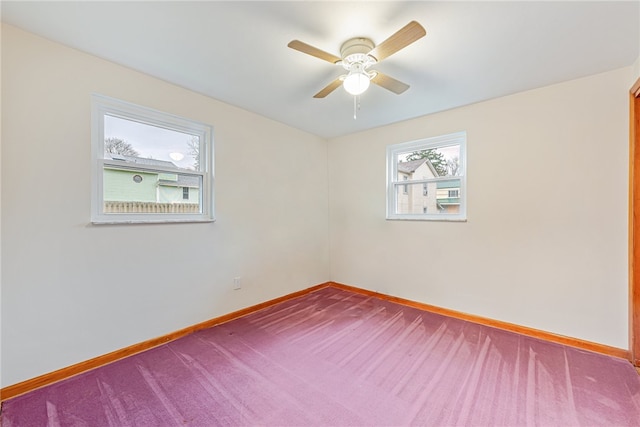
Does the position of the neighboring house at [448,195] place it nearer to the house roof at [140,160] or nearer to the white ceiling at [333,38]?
the white ceiling at [333,38]

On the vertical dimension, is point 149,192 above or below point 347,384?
above

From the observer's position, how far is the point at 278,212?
3.35 m

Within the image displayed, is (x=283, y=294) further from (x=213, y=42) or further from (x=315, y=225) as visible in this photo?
(x=213, y=42)

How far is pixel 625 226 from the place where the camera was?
207 cm

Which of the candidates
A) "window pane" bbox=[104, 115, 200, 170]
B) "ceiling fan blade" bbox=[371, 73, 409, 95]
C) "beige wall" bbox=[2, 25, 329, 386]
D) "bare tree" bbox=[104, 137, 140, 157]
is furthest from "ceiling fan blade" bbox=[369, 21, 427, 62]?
"bare tree" bbox=[104, 137, 140, 157]

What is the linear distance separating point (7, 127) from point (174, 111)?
3.51 feet

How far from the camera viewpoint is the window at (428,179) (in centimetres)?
292

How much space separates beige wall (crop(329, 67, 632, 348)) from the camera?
212 centimetres

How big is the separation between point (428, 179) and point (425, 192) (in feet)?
0.53

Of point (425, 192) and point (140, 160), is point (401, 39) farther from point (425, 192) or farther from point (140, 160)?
point (140, 160)

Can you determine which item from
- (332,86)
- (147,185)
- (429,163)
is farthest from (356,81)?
(147,185)

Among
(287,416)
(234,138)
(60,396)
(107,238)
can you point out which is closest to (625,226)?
(287,416)

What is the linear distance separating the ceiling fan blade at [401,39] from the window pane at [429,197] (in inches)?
74.4

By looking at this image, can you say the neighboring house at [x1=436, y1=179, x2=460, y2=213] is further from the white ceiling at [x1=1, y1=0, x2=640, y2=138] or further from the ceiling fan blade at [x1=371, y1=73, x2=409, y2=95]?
the ceiling fan blade at [x1=371, y1=73, x2=409, y2=95]
